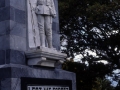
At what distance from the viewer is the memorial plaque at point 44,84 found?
6.41m

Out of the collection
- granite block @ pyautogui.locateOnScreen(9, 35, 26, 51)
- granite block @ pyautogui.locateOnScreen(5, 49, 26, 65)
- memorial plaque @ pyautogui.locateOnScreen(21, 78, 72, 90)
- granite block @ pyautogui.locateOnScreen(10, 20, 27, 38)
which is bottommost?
memorial plaque @ pyautogui.locateOnScreen(21, 78, 72, 90)

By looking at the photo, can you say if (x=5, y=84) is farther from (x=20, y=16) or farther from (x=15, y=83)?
(x=20, y=16)

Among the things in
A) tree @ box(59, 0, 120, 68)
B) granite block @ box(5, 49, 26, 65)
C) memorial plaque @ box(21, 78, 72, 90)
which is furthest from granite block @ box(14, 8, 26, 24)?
tree @ box(59, 0, 120, 68)

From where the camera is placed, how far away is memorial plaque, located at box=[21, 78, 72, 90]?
6.41 meters

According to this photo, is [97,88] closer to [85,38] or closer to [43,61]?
[85,38]

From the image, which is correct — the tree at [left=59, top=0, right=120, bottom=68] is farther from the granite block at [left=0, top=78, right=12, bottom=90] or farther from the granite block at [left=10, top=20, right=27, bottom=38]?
the granite block at [left=0, top=78, right=12, bottom=90]

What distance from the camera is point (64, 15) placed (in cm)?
1433

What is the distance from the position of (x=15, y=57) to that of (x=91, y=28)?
8.03m

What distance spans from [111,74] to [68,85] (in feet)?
26.4

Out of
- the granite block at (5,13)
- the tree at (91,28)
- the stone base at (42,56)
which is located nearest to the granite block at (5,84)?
the stone base at (42,56)

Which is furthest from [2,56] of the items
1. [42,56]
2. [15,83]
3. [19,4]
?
[19,4]

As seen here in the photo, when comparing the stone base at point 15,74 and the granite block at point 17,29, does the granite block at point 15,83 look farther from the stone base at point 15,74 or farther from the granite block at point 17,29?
the granite block at point 17,29

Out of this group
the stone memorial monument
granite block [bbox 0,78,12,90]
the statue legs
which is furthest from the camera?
the statue legs

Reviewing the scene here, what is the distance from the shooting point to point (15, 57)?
6.57 metres
